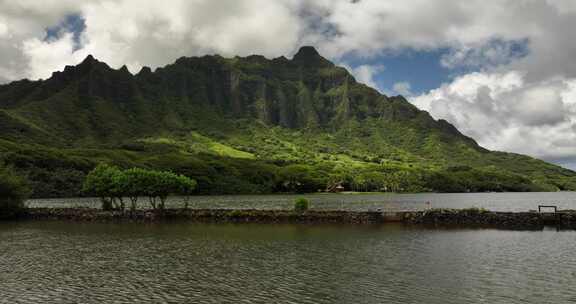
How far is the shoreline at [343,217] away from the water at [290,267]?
1106cm

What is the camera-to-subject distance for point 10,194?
10606 centimetres

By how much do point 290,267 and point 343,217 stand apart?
166ft

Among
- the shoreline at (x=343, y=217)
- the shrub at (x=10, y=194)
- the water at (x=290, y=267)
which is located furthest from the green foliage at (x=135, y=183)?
the water at (x=290, y=267)

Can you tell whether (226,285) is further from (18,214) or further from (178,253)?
(18,214)

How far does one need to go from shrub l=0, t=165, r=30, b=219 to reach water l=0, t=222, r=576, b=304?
3463 centimetres

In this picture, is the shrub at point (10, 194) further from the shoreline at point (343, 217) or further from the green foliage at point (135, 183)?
the green foliage at point (135, 183)

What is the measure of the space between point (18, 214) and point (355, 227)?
79474 millimetres

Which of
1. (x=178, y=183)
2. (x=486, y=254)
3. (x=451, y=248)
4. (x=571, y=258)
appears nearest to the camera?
(x=571, y=258)

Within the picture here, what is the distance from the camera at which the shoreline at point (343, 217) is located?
3334 inches

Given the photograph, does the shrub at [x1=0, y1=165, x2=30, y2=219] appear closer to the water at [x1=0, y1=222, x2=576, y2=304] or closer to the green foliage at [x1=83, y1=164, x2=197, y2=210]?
the green foliage at [x1=83, y1=164, x2=197, y2=210]

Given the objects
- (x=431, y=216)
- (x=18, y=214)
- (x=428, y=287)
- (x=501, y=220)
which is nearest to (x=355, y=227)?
(x=431, y=216)

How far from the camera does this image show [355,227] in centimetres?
8469

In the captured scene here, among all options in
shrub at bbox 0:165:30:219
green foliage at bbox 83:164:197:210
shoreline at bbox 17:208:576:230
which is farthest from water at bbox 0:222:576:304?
shrub at bbox 0:165:30:219

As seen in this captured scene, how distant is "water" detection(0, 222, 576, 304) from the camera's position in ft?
111
